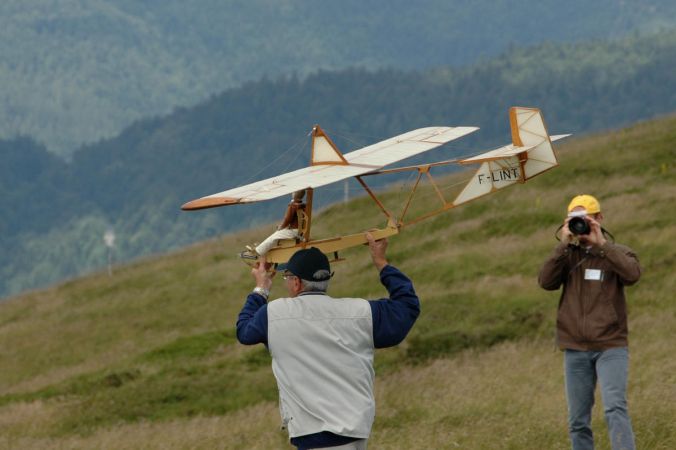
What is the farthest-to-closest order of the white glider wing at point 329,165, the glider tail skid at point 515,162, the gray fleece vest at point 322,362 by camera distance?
the glider tail skid at point 515,162 → the white glider wing at point 329,165 → the gray fleece vest at point 322,362

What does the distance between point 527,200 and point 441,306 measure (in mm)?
13411

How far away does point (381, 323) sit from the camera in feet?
31.2

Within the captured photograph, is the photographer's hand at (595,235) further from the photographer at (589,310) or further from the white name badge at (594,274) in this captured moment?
the white name badge at (594,274)

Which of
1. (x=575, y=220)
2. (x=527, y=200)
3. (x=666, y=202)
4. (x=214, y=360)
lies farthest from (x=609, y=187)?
(x=575, y=220)

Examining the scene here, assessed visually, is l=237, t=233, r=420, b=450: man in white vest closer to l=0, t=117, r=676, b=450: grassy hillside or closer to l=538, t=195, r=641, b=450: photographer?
l=538, t=195, r=641, b=450: photographer

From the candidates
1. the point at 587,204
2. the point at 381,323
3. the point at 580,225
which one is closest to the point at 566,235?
the point at 580,225

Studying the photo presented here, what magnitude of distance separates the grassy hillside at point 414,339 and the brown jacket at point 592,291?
157 centimetres

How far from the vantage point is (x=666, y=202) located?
3366cm

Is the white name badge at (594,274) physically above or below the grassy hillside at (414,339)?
above

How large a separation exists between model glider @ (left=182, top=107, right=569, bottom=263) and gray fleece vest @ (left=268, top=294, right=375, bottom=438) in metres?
1.34

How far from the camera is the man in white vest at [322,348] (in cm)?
934

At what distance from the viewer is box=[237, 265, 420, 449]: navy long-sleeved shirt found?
30.7ft

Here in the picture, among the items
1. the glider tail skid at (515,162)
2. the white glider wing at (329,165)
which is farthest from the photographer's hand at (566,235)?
the white glider wing at (329,165)

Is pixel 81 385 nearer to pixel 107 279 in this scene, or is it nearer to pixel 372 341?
pixel 372 341
